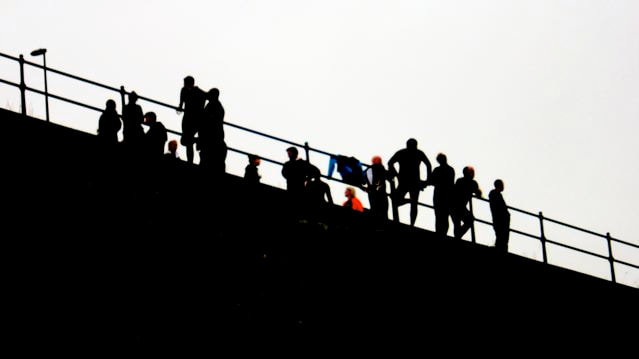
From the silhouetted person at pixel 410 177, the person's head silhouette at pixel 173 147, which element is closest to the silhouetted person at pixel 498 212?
the silhouetted person at pixel 410 177

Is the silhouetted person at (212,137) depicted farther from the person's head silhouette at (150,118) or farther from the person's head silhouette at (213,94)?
the person's head silhouette at (150,118)

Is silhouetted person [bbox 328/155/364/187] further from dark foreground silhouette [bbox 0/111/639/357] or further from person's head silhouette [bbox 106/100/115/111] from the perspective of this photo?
person's head silhouette [bbox 106/100/115/111]

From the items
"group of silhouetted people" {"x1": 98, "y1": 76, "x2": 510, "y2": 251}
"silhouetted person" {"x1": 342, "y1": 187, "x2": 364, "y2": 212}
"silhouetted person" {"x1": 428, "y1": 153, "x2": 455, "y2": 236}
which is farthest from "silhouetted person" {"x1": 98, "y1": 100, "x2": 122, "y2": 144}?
"silhouetted person" {"x1": 428, "y1": 153, "x2": 455, "y2": 236}

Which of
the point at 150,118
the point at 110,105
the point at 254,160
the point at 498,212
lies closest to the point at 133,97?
the point at 110,105

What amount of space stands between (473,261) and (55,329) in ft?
24.4

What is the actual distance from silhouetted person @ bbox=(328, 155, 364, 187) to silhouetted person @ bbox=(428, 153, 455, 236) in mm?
1121

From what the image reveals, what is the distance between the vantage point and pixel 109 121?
580 inches

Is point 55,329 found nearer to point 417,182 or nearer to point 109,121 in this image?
point 109,121

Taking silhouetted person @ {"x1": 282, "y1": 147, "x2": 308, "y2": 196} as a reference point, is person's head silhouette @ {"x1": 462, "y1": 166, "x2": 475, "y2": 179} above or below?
above

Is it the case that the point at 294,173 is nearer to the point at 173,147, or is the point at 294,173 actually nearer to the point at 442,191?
the point at 173,147

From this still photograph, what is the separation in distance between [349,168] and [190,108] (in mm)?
3181

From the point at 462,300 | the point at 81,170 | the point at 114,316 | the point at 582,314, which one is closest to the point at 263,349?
the point at 114,316

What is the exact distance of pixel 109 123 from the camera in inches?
580

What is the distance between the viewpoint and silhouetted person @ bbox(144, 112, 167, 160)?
49.2ft
